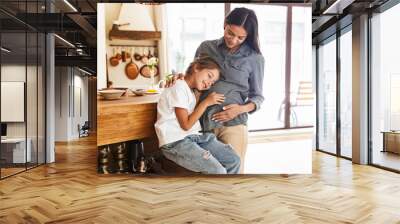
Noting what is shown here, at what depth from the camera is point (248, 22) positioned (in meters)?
5.91

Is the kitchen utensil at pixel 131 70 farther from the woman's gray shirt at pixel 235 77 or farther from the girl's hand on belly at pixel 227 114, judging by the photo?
the girl's hand on belly at pixel 227 114

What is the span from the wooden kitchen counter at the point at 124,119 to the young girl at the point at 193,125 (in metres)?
0.16

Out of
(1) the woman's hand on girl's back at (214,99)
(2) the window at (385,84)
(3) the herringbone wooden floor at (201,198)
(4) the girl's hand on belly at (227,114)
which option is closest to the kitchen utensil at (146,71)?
(1) the woman's hand on girl's back at (214,99)

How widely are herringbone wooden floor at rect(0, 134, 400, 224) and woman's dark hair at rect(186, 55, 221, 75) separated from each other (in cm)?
165

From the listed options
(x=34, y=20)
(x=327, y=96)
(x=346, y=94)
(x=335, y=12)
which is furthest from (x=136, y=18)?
(x=327, y=96)

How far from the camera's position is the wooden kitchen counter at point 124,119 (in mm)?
5801

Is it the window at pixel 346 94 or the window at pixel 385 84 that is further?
the window at pixel 346 94

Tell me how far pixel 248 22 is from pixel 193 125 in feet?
5.75

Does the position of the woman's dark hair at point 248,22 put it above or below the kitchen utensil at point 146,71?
above

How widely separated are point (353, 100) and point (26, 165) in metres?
Answer: 6.31

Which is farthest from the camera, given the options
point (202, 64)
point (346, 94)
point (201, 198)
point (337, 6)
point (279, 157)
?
point (346, 94)

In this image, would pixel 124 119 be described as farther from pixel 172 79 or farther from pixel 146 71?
pixel 172 79

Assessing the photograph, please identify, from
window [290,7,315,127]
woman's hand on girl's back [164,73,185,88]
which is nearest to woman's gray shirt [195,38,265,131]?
woman's hand on girl's back [164,73,185,88]

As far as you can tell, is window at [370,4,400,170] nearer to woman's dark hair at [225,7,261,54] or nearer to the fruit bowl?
woman's dark hair at [225,7,261,54]
